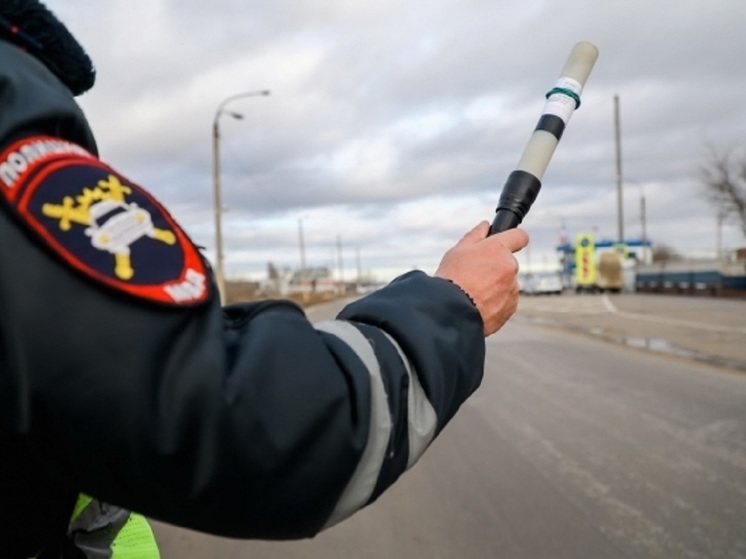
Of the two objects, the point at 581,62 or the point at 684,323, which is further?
the point at 684,323

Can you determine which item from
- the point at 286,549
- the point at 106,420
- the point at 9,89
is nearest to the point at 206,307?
the point at 106,420

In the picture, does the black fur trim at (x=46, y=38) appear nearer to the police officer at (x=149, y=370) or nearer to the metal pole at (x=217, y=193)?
the police officer at (x=149, y=370)

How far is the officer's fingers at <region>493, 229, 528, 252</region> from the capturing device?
4.91ft

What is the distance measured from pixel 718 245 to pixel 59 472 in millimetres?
65670

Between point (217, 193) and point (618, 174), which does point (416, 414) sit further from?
A: point (618, 174)

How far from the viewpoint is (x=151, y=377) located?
37.9 inches

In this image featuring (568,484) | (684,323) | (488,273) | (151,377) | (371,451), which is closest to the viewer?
(151,377)

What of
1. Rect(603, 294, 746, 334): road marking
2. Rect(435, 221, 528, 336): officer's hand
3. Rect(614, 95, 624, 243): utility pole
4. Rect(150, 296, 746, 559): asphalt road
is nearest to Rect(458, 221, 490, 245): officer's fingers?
Rect(435, 221, 528, 336): officer's hand

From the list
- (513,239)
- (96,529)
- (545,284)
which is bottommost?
(545,284)

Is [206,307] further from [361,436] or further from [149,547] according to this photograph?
[149,547]

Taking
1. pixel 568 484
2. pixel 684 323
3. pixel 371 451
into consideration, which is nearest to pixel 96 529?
pixel 371 451

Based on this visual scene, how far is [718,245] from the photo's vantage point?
6056 centimetres

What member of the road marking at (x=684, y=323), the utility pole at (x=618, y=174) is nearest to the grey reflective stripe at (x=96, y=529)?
the road marking at (x=684, y=323)

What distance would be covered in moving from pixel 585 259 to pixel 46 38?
184ft
